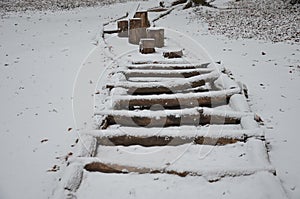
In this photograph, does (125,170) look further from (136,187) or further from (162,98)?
(162,98)

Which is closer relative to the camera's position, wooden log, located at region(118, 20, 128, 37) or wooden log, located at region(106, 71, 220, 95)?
wooden log, located at region(106, 71, 220, 95)

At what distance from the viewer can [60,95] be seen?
5543mm

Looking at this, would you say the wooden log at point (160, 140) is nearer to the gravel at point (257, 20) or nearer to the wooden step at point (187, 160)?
the wooden step at point (187, 160)

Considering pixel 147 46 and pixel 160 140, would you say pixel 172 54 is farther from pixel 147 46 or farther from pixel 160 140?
pixel 160 140

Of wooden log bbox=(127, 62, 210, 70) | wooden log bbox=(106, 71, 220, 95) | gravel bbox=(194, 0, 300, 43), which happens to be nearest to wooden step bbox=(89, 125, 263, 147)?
wooden log bbox=(106, 71, 220, 95)

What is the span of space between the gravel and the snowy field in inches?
24.2

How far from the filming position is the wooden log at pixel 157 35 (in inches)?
330

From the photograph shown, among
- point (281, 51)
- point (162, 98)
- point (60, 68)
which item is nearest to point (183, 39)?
point (281, 51)

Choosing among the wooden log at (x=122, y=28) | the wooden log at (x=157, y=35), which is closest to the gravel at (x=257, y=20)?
the wooden log at (x=157, y=35)

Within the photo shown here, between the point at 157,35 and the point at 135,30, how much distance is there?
1088 millimetres

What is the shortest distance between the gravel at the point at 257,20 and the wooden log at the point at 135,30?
3.02 metres

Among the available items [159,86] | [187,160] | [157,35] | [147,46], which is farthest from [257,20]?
[187,160]

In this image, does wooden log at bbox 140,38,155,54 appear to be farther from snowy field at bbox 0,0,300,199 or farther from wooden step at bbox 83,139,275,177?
wooden step at bbox 83,139,275,177

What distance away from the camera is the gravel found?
9703 mm
